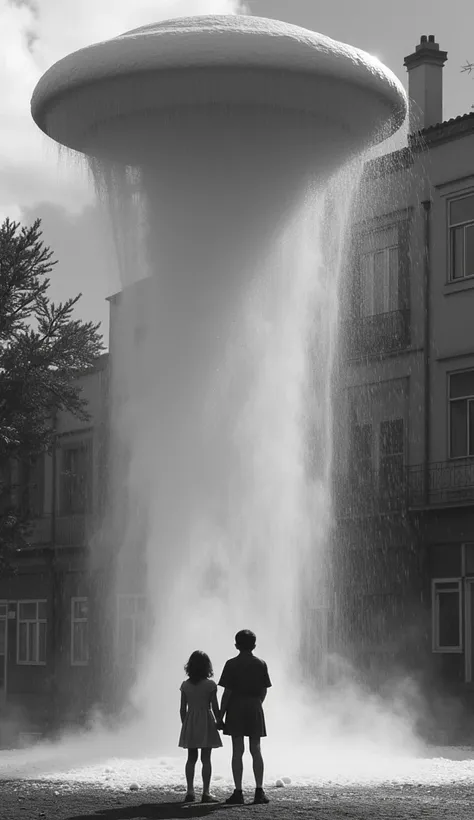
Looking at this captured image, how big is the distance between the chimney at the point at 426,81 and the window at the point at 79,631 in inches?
655

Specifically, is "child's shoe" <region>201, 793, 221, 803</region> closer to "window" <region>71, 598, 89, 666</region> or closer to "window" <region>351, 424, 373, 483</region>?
"window" <region>351, 424, 373, 483</region>

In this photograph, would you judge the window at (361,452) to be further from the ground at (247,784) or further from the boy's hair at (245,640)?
the boy's hair at (245,640)

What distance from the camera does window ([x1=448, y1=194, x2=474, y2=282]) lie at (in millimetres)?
29625

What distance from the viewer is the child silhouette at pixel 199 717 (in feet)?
37.8

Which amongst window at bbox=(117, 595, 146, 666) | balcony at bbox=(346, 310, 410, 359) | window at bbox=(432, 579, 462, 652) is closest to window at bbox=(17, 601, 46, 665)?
window at bbox=(117, 595, 146, 666)

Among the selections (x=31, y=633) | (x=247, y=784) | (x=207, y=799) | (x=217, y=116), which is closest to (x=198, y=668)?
(x=207, y=799)

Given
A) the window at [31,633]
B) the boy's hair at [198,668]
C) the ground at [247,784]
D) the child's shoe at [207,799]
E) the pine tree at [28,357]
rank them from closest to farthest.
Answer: the ground at [247,784], the child's shoe at [207,799], the boy's hair at [198,668], the pine tree at [28,357], the window at [31,633]

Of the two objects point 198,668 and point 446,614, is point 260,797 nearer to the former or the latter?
point 198,668

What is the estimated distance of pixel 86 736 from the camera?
16797mm

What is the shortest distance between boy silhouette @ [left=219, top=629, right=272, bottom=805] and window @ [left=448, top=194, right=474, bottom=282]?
63.0 ft

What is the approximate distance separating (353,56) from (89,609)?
91.6 feet

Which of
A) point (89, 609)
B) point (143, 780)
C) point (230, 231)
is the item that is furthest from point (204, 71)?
point (89, 609)

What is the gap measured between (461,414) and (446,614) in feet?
13.0

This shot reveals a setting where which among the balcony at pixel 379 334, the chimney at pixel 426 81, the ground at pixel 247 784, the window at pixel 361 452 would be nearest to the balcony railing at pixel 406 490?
the window at pixel 361 452
